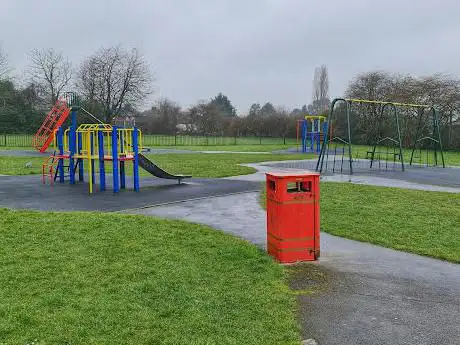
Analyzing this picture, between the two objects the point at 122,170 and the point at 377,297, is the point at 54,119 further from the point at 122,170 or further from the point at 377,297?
the point at 377,297

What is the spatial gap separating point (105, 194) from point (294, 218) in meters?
7.17

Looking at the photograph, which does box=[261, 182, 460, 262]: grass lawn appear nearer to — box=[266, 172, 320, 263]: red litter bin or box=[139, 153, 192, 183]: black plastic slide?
box=[266, 172, 320, 263]: red litter bin

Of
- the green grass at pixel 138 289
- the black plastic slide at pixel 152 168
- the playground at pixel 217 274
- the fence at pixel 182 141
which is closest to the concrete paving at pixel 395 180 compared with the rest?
the black plastic slide at pixel 152 168

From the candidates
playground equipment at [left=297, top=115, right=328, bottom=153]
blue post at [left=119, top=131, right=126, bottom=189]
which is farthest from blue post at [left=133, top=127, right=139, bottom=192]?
playground equipment at [left=297, top=115, right=328, bottom=153]

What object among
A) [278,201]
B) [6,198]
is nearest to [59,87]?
[6,198]

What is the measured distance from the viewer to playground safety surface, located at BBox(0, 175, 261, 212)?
9.70 meters

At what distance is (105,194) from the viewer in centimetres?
1147

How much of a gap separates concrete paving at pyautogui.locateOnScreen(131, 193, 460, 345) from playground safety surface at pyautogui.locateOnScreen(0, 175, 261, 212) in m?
3.86

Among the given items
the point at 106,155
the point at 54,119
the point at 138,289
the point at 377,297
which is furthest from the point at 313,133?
the point at 138,289

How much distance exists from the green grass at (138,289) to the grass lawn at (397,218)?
2152mm

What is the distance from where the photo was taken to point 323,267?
5.33 meters

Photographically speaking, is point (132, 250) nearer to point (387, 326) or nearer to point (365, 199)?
point (387, 326)

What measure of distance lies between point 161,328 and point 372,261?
311 centimetres

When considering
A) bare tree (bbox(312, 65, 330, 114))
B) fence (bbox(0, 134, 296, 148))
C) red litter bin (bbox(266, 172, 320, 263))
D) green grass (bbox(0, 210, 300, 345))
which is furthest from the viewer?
bare tree (bbox(312, 65, 330, 114))
